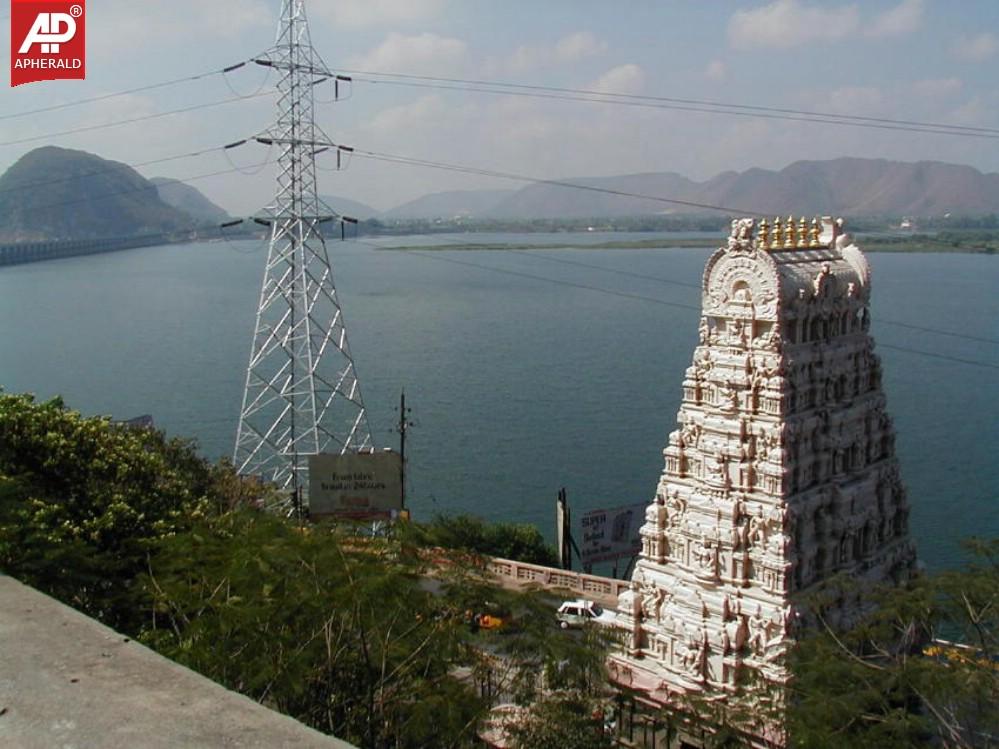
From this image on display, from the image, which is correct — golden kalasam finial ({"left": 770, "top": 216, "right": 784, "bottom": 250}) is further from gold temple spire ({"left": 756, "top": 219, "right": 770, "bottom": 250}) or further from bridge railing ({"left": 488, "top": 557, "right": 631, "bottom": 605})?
bridge railing ({"left": 488, "top": 557, "right": 631, "bottom": 605})

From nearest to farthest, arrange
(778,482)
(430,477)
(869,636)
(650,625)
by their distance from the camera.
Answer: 1. (869,636)
2. (778,482)
3. (650,625)
4. (430,477)

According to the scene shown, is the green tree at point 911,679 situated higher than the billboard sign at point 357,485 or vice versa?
the green tree at point 911,679

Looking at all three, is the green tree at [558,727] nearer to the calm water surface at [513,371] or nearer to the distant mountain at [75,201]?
the calm water surface at [513,371]

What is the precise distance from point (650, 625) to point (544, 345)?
3996 centimetres

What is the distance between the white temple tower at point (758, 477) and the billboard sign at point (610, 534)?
7.37 m

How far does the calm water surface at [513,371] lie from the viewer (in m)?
30.6

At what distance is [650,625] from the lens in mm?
14539

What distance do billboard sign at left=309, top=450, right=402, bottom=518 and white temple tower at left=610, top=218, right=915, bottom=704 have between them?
9.08 m

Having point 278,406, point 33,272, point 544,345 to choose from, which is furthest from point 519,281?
point 278,406

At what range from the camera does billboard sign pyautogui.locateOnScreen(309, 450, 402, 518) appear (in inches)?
890

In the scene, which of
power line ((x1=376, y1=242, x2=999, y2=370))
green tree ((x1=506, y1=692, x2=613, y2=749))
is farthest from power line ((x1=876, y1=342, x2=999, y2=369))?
green tree ((x1=506, y1=692, x2=613, y2=749))

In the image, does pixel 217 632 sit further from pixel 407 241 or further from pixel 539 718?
pixel 407 241

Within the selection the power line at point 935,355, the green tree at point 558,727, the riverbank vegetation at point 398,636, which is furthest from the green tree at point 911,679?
the power line at point 935,355

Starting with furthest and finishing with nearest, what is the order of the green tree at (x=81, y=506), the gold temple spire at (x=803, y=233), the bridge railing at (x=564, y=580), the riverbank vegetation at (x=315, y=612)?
the bridge railing at (x=564, y=580)
the gold temple spire at (x=803, y=233)
the green tree at (x=81, y=506)
the riverbank vegetation at (x=315, y=612)
